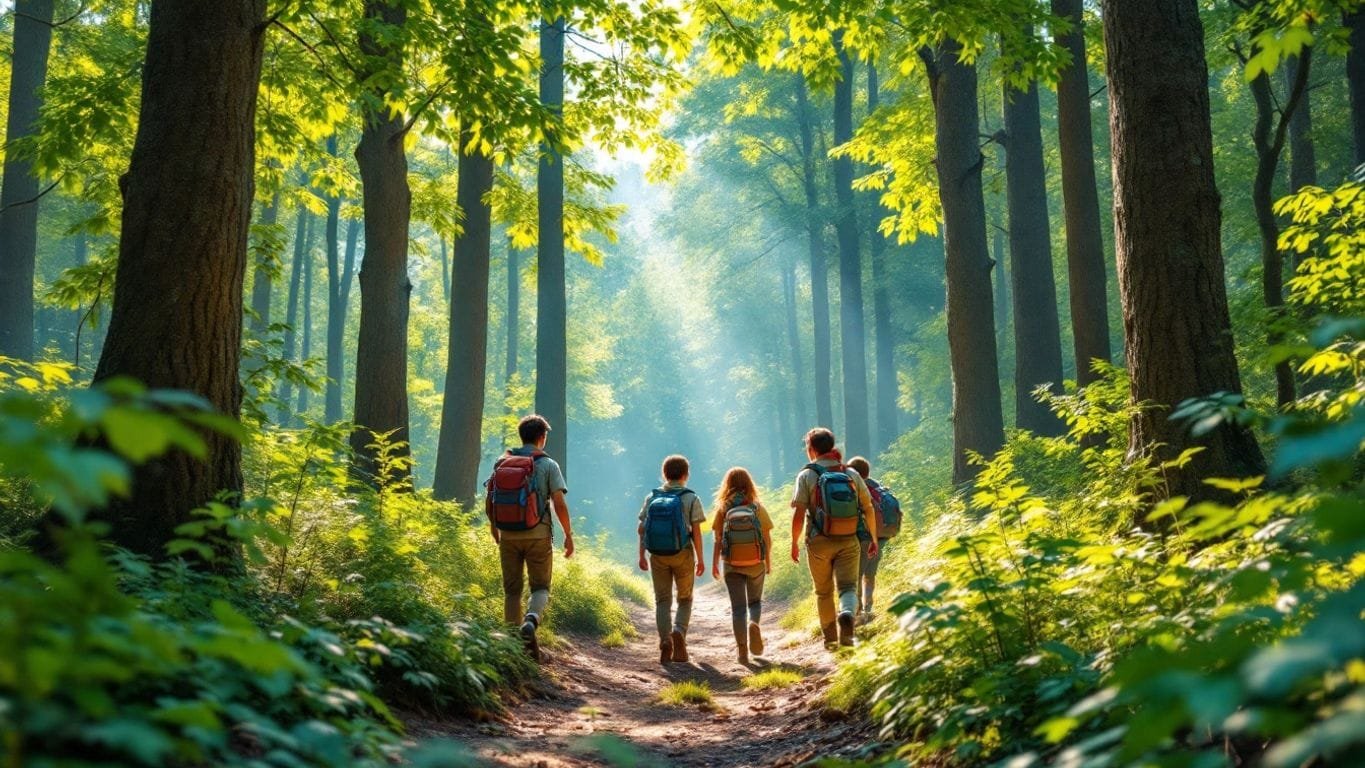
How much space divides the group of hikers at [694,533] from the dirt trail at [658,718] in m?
0.53

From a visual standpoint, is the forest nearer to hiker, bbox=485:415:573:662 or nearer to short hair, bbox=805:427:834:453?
hiker, bbox=485:415:573:662

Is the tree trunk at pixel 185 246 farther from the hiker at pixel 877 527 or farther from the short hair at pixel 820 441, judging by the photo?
the hiker at pixel 877 527

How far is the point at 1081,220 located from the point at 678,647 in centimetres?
670

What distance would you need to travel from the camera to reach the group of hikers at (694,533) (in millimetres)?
8352

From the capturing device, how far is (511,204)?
44.4 feet

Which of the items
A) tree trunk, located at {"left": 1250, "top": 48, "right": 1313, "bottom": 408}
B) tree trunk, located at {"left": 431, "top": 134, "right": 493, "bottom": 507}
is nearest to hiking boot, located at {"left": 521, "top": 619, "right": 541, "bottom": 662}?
tree trunk, located at {"left": 431, "top": 134, "right": 493, "bottom": 507}

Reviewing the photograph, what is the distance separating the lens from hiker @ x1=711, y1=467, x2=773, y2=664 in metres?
9.31

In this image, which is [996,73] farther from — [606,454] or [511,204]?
[606,454]

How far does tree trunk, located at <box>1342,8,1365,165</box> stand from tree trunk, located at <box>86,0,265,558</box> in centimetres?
1224

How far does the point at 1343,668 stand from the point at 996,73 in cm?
863

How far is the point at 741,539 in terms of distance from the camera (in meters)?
9.30

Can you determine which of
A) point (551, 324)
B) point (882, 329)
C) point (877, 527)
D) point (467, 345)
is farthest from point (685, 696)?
point (882, 329)

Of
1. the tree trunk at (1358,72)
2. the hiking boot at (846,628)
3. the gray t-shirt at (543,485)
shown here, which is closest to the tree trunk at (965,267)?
the hiking boot at (846,628)

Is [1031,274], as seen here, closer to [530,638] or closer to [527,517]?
[527,517]
